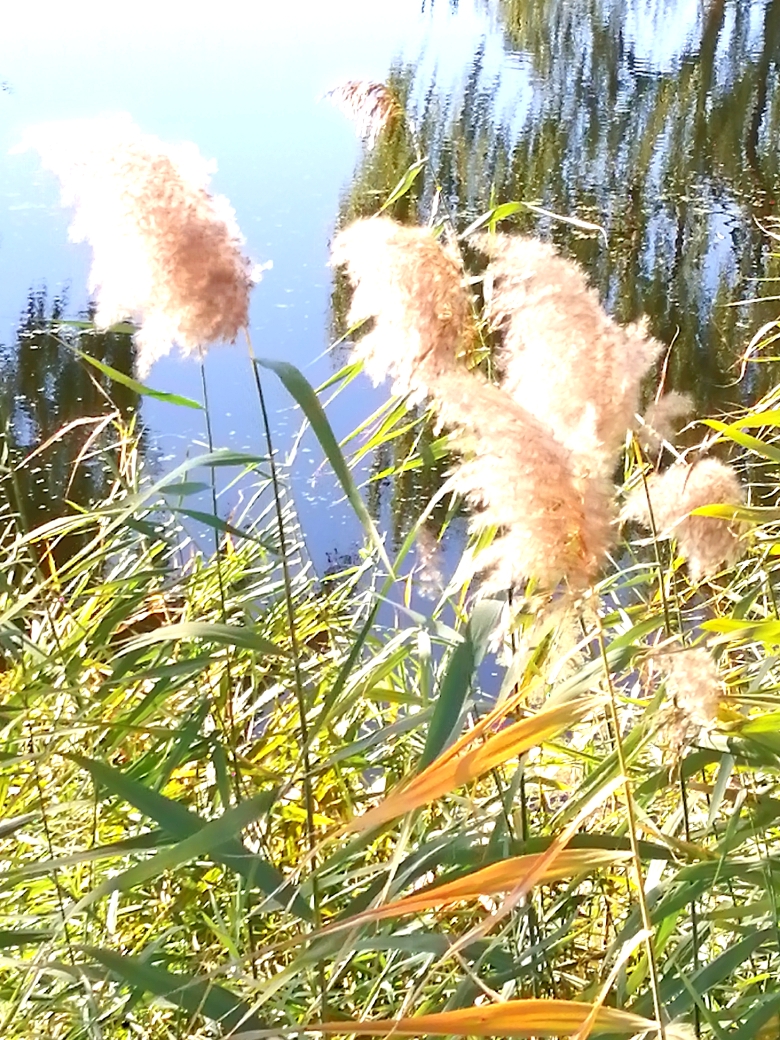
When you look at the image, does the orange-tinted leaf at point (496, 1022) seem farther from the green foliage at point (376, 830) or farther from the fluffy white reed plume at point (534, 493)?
the fluffy white reed plume at point (534, 493)

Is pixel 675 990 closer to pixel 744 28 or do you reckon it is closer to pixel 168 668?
pixel 168 668

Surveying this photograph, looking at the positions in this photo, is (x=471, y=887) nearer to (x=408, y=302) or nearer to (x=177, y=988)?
(x=177, y=988)

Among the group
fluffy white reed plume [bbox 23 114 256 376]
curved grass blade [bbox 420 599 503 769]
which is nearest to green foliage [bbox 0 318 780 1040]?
curved grass blade [bbox 420 599 503 769]

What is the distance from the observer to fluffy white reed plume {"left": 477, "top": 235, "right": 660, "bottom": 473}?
60 cm

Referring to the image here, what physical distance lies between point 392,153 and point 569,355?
3.98 meters

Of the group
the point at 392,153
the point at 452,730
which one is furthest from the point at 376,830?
the point at 392,153

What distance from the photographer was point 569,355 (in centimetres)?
61

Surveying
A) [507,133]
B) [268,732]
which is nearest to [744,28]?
[507,133]

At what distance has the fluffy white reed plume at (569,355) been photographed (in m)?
0.60

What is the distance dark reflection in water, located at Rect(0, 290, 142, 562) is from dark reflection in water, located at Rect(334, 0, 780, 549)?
0.78 m

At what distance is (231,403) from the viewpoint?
299 centimetres

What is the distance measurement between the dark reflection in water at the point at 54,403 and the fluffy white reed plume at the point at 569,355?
1.86 m

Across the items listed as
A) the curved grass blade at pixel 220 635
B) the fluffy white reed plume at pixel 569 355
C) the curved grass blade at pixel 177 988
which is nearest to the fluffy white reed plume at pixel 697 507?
the fluffy white reed plume at pixel 569 355

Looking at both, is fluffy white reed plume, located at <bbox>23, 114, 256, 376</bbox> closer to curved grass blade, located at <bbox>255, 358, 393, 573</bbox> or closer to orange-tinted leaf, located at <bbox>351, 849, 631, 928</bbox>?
curved grass blade, located at <bbox>255, 358, 393, 573</bbox>
